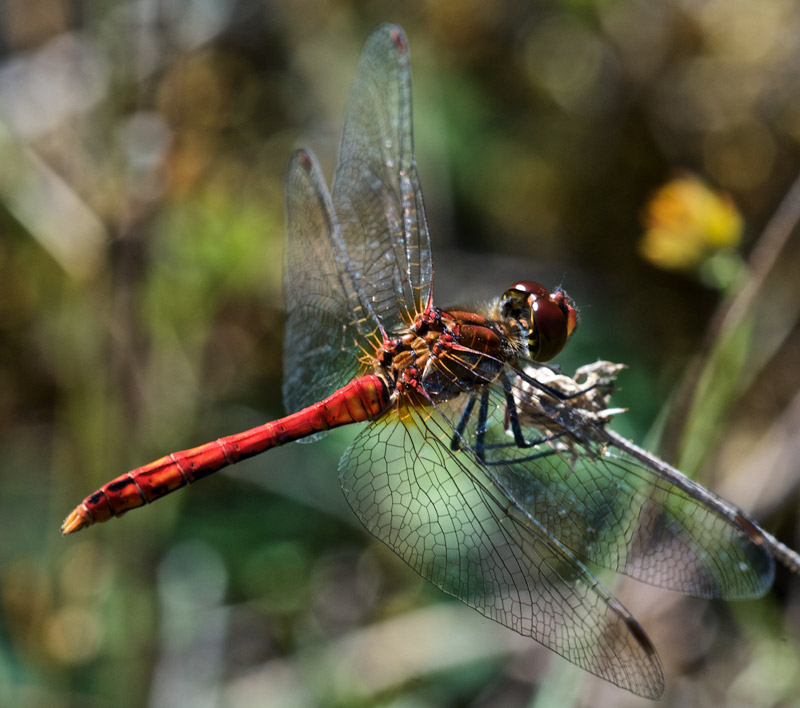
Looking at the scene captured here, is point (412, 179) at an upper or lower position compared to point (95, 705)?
upper

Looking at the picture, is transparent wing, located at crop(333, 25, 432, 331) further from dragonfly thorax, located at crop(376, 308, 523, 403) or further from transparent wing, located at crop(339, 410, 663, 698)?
transparent wing, located at crop(339, 410, 663, 698)

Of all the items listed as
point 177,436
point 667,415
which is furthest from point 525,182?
point 177,436

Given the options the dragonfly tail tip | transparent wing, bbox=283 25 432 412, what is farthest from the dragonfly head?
the dragonfly tail tip

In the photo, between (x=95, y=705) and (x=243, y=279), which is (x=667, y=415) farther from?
(x=95, y=705)

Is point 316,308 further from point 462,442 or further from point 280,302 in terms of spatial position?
point 280,302

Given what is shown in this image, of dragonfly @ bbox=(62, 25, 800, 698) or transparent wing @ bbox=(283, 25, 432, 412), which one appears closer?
dragonfly @ bbox=(62, 25, 800, 698)
